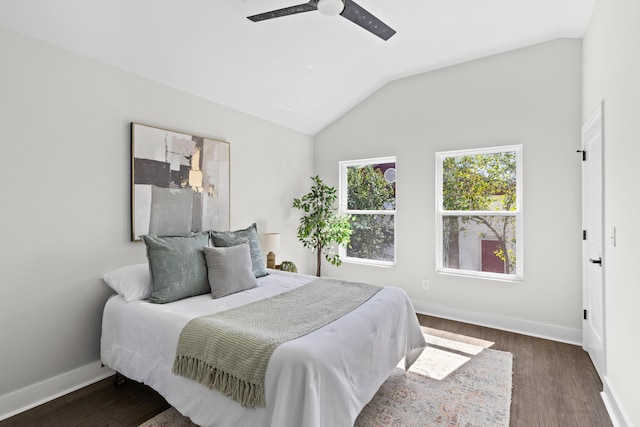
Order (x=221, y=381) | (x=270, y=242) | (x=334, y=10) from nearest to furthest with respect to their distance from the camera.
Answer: (x=221, y=381), (x=334, y=10), (x=270, y=242)

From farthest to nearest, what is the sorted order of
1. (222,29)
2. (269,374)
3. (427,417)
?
(222,29)
(427,417)
(269,374)

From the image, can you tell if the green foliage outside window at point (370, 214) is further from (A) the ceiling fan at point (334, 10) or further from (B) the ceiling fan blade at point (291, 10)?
(B) the ceiling fan blade at point (291, 10)

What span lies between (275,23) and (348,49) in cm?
91

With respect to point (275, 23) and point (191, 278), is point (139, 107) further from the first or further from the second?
point (191, 278)

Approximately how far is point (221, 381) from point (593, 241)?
126 inches

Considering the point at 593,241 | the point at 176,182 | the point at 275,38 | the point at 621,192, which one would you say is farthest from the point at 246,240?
the point at 593,241

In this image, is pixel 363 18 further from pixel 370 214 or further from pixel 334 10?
pixel 370 214

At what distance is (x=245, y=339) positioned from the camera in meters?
1.76

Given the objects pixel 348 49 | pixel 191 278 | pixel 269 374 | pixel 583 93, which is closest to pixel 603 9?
pixel 583 93

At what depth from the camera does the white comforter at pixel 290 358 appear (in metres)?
1.54

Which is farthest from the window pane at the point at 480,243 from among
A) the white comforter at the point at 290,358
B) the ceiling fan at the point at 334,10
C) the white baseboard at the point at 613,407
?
the ceiling fan at the point at 334,10

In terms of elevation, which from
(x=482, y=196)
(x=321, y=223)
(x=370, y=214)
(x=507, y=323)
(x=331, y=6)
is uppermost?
(x=331, y=6)

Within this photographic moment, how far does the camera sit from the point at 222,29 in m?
2.79

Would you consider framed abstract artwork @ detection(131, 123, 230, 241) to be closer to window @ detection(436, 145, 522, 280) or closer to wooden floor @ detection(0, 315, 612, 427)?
wooden floor @ detection(0, 315, 612, 427)
